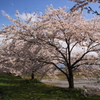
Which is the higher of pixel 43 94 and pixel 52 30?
pixel 52 30

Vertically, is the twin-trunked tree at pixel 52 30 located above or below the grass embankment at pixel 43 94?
above

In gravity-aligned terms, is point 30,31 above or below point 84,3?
above

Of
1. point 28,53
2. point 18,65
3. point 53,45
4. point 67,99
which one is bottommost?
point 67,99

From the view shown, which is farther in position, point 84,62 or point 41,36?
point 84,62

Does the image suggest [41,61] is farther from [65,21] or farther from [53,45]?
[65,21]

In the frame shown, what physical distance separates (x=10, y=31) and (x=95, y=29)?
231 inches

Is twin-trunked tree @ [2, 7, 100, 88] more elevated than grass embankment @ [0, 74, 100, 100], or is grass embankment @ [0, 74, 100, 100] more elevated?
twin-trunked tree @ [2, 7, 100, 88]

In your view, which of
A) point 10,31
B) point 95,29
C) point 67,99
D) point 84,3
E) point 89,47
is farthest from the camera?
point 89,47

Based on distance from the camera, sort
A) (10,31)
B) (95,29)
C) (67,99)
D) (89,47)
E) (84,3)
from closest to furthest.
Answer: (84,3) < (67,99) < (10,31) < (95,29) < (89,47)

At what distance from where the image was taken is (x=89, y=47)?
10.5 m

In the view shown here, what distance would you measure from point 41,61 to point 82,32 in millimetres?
3663

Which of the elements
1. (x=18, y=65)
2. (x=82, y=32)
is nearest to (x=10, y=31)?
(x=18, y=65)

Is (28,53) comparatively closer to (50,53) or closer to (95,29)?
(50,53)

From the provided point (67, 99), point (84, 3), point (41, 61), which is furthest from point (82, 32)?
point (84, 3)
